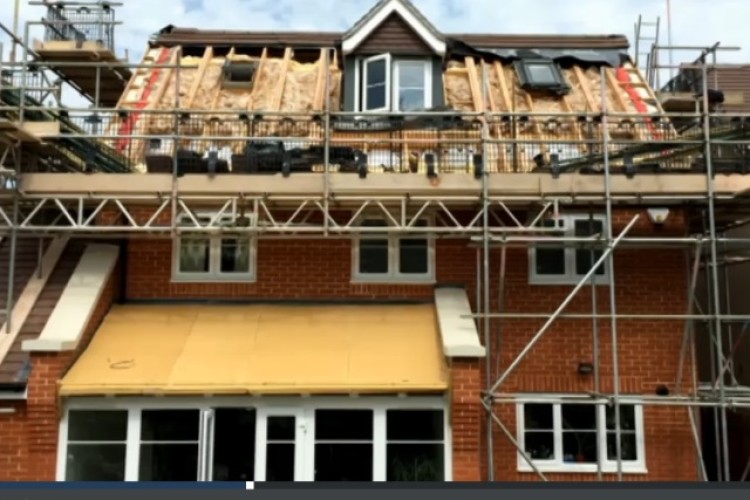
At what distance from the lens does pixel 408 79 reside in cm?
1590

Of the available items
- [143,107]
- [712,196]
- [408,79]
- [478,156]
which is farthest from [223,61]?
[712,196]

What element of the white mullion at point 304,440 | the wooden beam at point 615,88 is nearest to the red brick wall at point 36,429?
the white mullion at point 304,440

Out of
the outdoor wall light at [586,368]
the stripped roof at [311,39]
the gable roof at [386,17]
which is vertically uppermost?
the stripped roof at [311,39]

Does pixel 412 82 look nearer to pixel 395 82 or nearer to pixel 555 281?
pixel 395 82

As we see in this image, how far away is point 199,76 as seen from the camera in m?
16.9

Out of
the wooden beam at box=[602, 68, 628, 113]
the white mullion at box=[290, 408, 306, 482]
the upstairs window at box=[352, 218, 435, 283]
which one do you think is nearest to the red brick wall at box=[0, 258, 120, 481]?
the white mullion at box=[290, 408, 306, 482]

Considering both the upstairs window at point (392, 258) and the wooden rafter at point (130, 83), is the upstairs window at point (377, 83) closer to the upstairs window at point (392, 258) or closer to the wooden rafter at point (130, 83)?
the upstairs window at point (392, 258)

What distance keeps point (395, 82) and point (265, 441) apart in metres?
7.25

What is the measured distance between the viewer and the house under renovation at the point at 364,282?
1229cm

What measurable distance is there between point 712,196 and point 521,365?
Result: 4.12 metres

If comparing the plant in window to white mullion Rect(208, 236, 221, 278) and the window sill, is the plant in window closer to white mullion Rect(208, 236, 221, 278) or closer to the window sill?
the window sill

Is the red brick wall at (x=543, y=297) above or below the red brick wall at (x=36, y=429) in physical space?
above

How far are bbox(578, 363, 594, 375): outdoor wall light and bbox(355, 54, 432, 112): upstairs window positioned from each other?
5642 mm

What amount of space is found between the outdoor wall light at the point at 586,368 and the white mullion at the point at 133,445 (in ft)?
23.7
